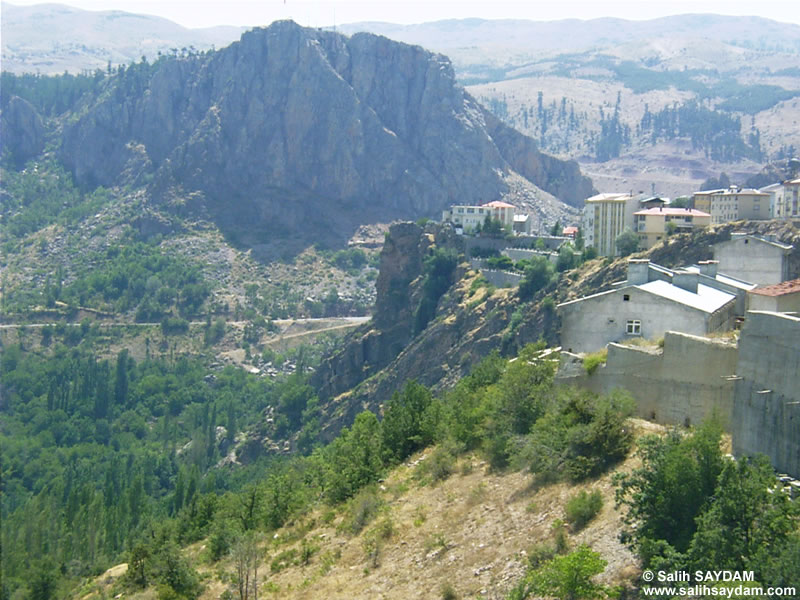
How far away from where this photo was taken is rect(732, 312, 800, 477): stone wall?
2641cm

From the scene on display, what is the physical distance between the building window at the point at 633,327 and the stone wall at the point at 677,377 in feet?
18.7

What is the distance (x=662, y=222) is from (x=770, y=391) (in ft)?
192

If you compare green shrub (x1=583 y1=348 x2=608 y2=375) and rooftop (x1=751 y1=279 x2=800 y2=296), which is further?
green shrub (x1=583 y1=348 x2=608 y2=375)

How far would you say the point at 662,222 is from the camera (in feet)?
276

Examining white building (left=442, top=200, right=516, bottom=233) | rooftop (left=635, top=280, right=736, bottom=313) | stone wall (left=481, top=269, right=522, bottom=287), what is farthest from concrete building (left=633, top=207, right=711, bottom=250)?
rooftop (left=635, top=280, right=736, bottom=313)

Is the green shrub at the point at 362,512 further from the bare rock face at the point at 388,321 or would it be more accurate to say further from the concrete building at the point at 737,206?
the bare rock face at the point at 388,321

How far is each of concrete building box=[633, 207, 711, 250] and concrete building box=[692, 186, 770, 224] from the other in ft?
14.0

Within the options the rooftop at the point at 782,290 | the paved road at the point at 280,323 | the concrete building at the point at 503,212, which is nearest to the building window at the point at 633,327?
the rooftop at the point at 782,290

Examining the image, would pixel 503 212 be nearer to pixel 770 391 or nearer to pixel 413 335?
pixel 413 335

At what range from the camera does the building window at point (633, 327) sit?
4050 centimetres

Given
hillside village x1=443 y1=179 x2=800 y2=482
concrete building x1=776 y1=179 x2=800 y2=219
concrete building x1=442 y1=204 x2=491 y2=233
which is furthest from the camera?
concrete building x1=442 y1=204 x2=491 y2=233

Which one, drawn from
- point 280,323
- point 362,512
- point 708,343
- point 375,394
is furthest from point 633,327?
point 280,323

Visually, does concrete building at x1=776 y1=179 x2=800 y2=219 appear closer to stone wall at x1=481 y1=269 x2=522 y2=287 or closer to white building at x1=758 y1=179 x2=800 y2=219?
white building at x1=758 y1=179 x2=800 y2=219

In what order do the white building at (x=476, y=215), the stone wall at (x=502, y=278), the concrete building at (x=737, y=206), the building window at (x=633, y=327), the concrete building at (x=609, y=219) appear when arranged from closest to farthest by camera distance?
the building window at (x=633, y=327) < the concrete building at (x=737, y=206) < the concrete building at (x=609, y=219) < the stone wall at (x=502, y=278) < the white building at (x=476, y=215)
